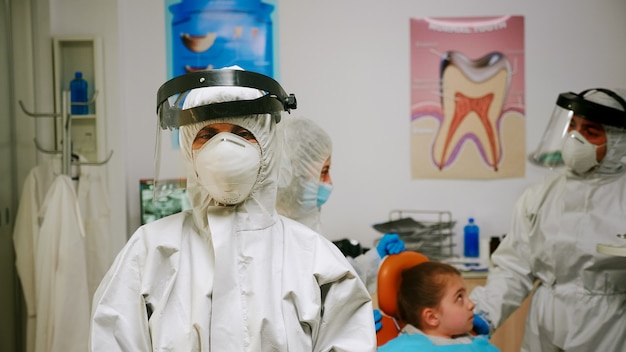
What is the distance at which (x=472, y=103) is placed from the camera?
3695mm

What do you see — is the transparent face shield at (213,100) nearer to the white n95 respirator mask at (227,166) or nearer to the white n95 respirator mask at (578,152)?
the white n95 respirator mask at (227,166)

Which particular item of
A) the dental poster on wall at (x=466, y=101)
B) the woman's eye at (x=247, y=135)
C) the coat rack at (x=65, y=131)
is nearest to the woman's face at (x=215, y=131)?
the woman's eye at (x=247, y=135)

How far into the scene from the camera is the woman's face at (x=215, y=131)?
1453 mm

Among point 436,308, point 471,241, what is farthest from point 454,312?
point 471,241

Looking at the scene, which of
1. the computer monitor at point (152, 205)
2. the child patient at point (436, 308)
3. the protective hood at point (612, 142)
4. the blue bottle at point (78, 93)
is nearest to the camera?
the child patient at point (436, 308)

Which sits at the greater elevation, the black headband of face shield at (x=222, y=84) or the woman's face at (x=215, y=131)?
the black headband of face shield at (x=222, y=84)

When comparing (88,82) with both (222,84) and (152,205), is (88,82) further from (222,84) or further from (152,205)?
(222,84)

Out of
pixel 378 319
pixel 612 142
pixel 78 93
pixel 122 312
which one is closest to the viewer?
pixel 122 312

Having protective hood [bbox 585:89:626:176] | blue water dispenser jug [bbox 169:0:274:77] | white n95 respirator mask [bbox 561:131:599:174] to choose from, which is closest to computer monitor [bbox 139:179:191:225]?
blue water dispenser jug [bbox 169:0:274:77]

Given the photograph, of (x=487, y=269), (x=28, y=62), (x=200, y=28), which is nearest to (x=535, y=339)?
(x=487, y=269)

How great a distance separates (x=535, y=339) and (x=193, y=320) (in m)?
1.74

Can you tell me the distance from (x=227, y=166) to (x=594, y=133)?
1643mm

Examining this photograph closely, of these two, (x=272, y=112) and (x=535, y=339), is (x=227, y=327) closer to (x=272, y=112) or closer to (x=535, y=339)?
(x=272, y=112)

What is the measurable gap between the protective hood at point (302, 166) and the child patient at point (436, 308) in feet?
1.47
